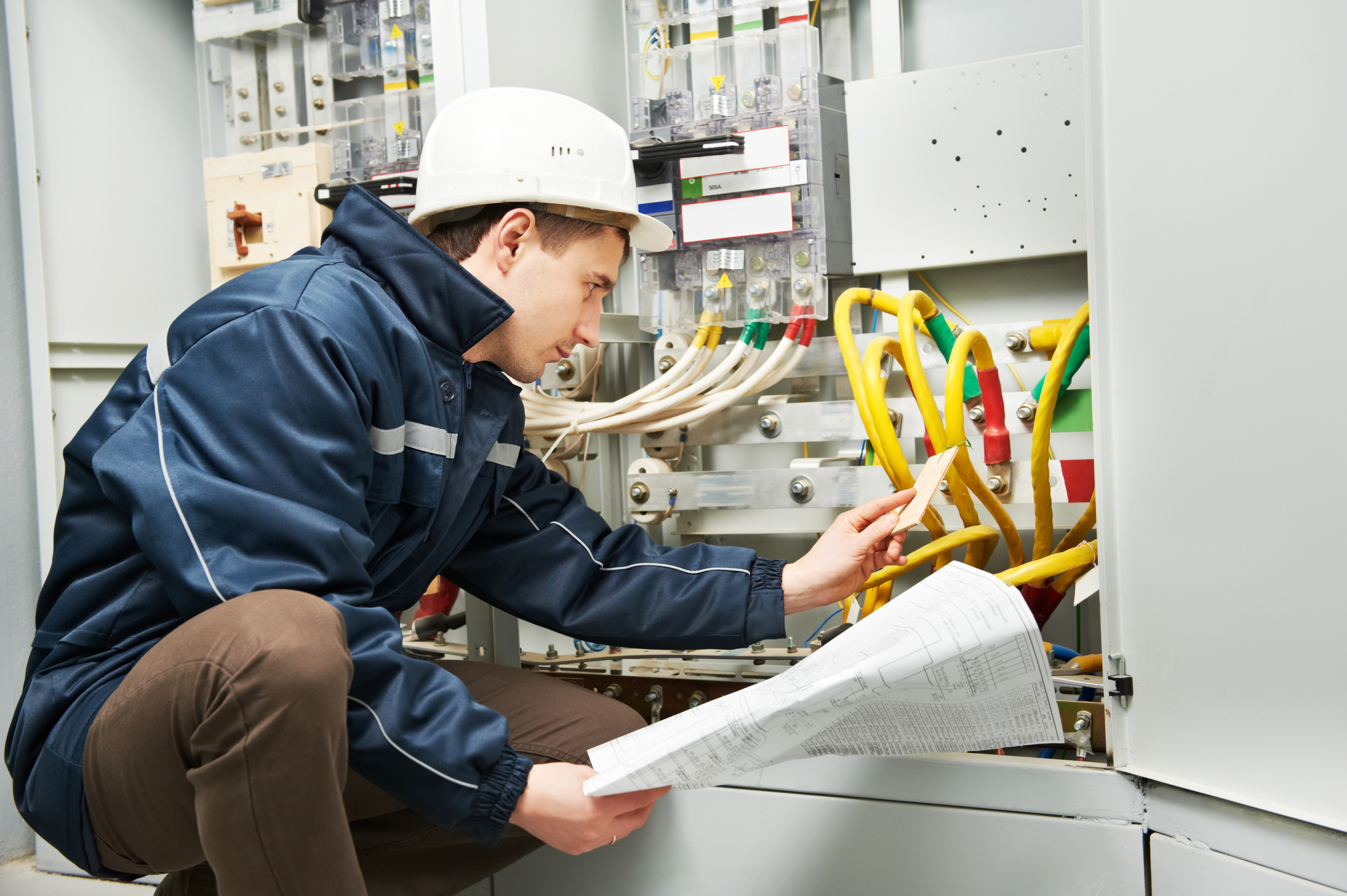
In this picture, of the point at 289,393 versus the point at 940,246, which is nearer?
the point at 289,393

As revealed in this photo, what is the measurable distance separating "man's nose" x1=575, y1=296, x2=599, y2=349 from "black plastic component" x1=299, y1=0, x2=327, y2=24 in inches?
42.7

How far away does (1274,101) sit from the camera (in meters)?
0.86

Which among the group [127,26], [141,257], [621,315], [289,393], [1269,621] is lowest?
[1269,621]

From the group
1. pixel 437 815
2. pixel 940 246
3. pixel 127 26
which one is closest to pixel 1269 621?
pixel 437 815

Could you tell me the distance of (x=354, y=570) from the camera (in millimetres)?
860

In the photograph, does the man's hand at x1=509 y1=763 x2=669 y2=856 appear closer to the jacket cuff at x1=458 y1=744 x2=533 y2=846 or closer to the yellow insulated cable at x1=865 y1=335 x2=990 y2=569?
the jacket cuff at x1=458 y1=744 x2=533 y2=846

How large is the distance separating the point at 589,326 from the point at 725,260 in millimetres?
513

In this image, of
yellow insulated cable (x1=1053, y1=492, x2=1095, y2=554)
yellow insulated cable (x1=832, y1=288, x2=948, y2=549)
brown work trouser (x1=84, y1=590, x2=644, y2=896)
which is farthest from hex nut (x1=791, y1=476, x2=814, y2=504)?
brown work trouser (x1=84, y1=590, x2=644, y2=896)

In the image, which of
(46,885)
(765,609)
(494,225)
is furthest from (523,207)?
(46,885)

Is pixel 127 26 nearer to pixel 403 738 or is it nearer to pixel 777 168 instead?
pixel 777 168

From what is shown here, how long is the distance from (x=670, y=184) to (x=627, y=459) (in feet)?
1.74

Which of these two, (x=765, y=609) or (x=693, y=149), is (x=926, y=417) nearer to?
(x=765, y=609)

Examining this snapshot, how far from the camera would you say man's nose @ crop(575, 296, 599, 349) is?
117cm

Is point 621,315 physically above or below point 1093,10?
below
